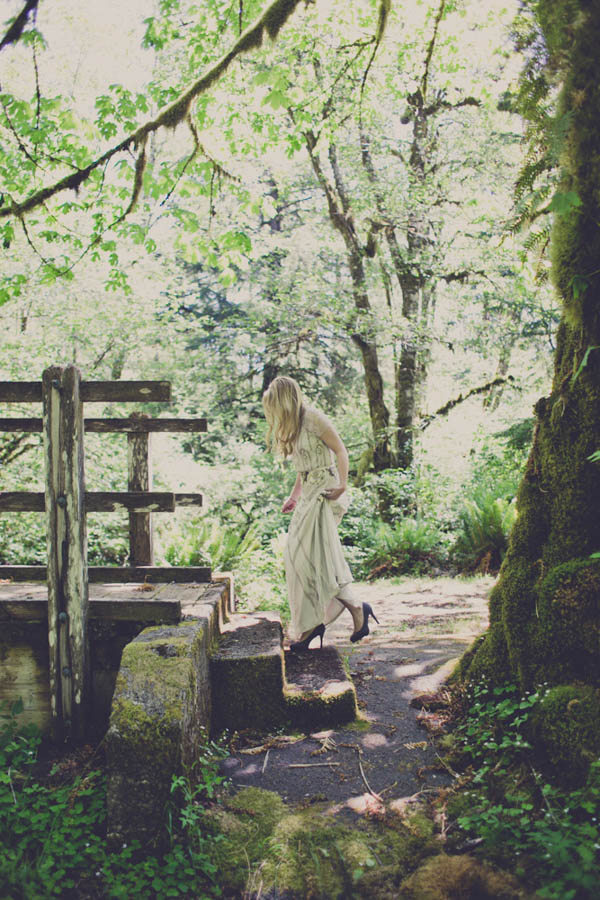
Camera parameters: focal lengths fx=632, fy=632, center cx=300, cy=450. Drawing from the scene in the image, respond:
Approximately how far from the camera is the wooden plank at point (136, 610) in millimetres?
4391

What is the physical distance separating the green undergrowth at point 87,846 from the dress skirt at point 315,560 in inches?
54.4

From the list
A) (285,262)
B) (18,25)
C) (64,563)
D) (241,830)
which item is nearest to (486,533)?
(64,563)

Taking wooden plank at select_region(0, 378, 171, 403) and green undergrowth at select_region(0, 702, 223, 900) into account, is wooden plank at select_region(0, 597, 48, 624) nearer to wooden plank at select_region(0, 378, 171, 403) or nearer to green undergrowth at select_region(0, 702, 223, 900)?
green undergrowth at select_region(0, 702, 223, 900)

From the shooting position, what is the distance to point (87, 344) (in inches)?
489

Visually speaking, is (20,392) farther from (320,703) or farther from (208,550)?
(208,550)

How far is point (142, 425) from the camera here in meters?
5.97

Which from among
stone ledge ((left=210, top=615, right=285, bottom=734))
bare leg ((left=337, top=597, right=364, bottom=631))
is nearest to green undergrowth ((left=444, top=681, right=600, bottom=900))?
stone ledge ((left=210, top=615, right=285, bottom=734))

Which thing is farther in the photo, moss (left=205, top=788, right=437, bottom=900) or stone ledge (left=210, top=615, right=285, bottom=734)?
stone ledge (left=210, top=615, right=285, bottom=734)

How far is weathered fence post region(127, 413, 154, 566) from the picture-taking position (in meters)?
6.15

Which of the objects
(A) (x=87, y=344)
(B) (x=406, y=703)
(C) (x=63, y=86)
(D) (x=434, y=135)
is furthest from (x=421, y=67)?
(B) (x=406, y=703)

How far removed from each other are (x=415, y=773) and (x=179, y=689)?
1.44m

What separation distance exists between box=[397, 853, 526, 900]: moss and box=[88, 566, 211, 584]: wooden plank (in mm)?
3064

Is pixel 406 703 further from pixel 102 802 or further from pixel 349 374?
pixel 349 374

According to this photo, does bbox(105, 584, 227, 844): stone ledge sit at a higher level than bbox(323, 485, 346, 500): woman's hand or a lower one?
lower
